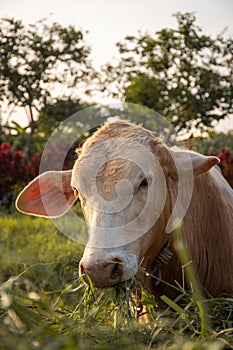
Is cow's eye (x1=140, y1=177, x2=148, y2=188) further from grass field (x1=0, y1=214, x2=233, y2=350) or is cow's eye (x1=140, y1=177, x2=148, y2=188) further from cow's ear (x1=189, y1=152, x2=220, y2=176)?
grass field (x1=0, y1=214, x2=233, y2=350)

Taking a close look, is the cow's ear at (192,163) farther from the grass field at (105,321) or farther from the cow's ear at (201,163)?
the grass field at (105,321)

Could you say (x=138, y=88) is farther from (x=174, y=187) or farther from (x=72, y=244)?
(x=174, y=187)

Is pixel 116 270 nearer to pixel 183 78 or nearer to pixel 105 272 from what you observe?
pixel 105 272

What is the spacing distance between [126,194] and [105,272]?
559mm

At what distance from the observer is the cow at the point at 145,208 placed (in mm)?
3131

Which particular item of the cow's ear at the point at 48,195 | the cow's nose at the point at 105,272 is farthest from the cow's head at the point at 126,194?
the cow's ear at the point at 48,195

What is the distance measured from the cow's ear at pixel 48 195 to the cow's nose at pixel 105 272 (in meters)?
1.28

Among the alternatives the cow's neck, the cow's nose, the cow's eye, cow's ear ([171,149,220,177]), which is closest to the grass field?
the cow's nose

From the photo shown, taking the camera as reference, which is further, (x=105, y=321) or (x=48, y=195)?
(x=48, y=195)

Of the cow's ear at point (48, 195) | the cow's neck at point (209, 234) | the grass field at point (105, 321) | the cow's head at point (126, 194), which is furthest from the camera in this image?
the cow's ear at point (48, 195)

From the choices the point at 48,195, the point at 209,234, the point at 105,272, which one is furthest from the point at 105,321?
the point at 48,195

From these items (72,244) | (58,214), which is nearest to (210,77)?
(72,244)

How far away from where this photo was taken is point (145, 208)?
342 cm

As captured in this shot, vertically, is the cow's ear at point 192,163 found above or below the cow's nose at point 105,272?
above
